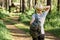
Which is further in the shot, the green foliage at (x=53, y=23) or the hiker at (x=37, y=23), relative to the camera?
the green foliage at (x=53, y=23)

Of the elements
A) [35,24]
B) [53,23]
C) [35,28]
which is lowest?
[53,23]


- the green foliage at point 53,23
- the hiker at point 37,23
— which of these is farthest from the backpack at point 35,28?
the green foliage at point 53,23

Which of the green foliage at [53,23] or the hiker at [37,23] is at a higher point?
the hiker at [37,23]

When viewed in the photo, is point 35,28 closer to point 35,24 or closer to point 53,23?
point 35,24

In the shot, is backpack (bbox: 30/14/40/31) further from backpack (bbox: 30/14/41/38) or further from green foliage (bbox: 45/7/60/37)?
green foliage (bbox: 45/7/60/37)

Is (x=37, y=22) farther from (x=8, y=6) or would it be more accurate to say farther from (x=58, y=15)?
(x=8, y=6)

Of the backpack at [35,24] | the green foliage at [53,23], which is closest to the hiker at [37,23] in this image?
the backpack at [35,24]

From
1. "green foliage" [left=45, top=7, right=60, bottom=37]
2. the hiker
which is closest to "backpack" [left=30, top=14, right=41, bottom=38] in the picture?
the hiker

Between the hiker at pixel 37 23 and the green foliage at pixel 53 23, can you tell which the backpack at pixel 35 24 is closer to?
the hiker at pixel 37 23

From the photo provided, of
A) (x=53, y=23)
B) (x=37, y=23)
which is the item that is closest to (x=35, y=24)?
(x=37, y=23)

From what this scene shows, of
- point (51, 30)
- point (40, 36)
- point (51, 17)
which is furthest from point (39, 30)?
point (51, 17)

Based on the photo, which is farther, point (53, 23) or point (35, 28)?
point (53, 23)

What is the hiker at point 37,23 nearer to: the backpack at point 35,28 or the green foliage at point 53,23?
the backpack at point 35,28

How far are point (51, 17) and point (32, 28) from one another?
10.9 metres
